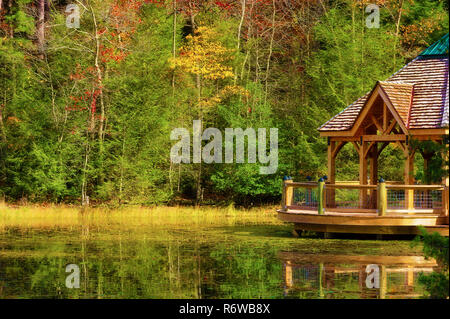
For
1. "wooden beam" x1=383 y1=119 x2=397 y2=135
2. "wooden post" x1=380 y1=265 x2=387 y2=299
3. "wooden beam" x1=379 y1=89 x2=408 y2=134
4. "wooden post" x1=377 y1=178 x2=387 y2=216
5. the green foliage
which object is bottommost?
"wooden post" x1=380 y1=265 x2=387 y2=299

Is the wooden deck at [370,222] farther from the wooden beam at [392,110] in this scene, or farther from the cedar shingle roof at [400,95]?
the cedar shingle roof at [400,95]

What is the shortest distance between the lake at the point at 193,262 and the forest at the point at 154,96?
523 centimetres

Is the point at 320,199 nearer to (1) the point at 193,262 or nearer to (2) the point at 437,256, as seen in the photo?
(1) the point at 193,262

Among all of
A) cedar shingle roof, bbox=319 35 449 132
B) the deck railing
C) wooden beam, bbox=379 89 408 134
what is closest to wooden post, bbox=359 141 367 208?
the deck railing

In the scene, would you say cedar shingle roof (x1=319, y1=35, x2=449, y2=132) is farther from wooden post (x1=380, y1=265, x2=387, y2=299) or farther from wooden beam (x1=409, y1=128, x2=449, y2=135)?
wooden post (x1=380, y1=265, x2=387, y2=299)

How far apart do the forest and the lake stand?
5233 mm

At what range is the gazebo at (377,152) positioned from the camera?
22578 mm

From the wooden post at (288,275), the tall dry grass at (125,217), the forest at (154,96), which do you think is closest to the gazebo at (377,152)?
the tall dry grass at (125,217)

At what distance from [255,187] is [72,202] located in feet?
24.6

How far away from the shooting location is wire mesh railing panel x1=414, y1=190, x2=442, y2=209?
22.8 m
